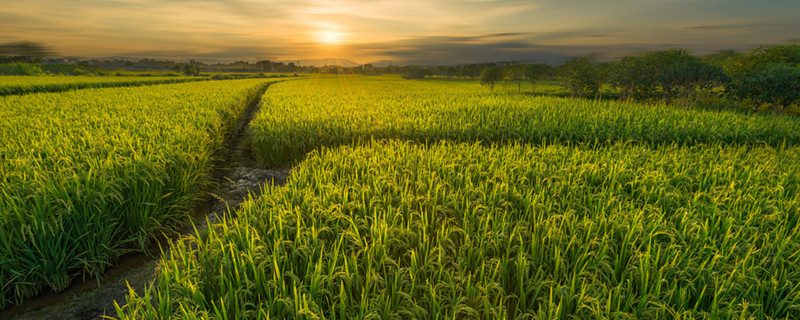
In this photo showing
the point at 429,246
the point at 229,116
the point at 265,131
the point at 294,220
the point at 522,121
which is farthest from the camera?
the point at 229,116

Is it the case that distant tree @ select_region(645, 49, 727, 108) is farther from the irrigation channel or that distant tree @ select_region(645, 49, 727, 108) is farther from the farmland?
the irrigation channel

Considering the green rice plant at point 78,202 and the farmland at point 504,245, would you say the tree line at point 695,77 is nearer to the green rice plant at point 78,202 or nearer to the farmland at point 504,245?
the farmland at point 504,245

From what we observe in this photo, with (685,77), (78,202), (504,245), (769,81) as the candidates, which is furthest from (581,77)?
(78,202)

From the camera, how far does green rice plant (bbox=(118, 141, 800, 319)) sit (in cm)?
204

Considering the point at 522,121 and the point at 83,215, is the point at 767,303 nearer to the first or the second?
the point at 83,215

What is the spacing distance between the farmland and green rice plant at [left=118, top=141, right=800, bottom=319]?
0.07 feet

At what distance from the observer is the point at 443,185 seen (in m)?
4.20

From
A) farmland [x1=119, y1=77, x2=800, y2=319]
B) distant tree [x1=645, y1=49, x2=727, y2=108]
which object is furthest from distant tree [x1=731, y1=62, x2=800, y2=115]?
farmland [x1=119, y1=77, x2=800, y2=319]

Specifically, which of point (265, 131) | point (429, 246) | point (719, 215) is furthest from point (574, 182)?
point (265, 131)

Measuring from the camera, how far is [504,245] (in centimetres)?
282

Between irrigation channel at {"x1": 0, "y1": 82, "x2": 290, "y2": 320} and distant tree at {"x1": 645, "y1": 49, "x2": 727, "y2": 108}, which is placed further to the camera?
distant tree at {"x1": 645, "y1": 49, "x2": 727, "y2": 108}

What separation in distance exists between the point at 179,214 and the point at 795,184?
9.46 m

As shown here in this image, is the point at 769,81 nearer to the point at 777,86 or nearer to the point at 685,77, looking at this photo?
the point at 777,86

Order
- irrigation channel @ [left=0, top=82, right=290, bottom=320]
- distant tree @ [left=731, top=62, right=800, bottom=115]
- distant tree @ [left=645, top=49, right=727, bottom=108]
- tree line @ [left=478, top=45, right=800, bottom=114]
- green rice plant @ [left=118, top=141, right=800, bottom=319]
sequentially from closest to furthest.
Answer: green rice plant @ [left=118, top=141, right=800, bottom=319] → irrigation channel @ [left=0, top=82, right=290, bottom=320] → distant tree @ [left=731, top=62, right=800, bottom=115] → tree line @ [left=478, top=45, right=800, bottom=114] → distant tree @ [left=645, top=49, right=727, bottom=108]
